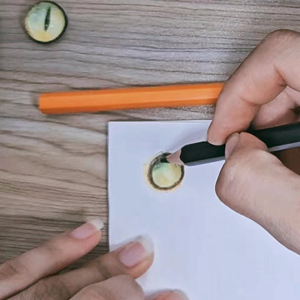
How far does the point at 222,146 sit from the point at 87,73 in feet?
0.56

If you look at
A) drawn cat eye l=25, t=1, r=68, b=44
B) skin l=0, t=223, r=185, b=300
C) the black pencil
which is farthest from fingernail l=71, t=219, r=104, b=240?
drawn cat eye l=25, t=1, r=68, b=44

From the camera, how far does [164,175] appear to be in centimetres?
61

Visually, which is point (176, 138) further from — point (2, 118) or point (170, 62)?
point (2, 118)

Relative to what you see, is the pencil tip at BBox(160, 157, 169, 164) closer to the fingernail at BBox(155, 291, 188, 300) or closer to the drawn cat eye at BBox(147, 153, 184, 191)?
the drawn cat eye at BBox(147, 153, 184, 191)

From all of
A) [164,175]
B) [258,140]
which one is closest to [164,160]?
[164,175]

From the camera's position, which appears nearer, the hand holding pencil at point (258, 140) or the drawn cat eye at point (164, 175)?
the hand holding pencil at point (258, 140)

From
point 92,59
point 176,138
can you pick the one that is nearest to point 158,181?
point 176,138

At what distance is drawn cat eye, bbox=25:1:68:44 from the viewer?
61cm

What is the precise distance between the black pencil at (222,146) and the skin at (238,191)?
1 centimetres

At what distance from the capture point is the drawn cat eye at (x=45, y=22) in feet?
2.02

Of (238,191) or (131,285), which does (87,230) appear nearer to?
(131,285)

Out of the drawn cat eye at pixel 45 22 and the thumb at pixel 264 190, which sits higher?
the drawn cat eye at pixel 45 22

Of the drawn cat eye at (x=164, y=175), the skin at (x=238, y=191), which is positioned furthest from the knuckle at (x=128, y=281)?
the drawn cat eye at (x=164, y=175)

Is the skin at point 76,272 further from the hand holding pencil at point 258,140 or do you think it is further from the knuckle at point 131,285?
the hand holding pencil at point 258,140
